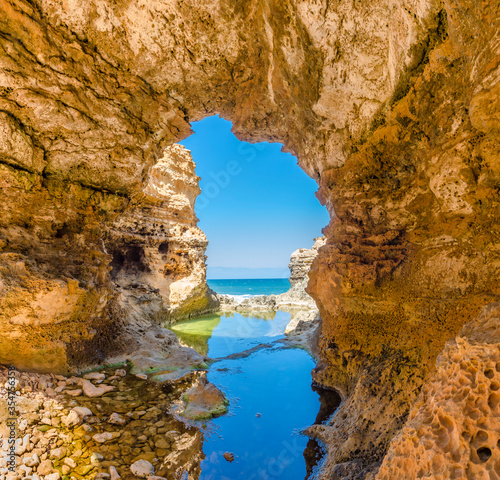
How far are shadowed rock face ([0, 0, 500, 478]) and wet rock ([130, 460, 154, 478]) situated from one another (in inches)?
81.0

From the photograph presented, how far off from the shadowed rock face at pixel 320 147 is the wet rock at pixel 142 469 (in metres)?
2.06

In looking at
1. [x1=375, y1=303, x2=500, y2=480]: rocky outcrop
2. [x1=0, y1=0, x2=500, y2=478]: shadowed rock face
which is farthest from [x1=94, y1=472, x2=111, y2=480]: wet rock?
[x1=375, y1=303, x2=500, y2=480]: rocky outcrop

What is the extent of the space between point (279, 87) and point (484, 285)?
469cm

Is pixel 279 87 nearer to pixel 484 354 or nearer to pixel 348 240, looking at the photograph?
pixel 348 240

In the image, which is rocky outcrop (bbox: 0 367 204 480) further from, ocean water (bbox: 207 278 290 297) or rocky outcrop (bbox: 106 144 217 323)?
ocean water (bbox: 207 278 290 297)

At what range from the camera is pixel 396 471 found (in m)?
1.49

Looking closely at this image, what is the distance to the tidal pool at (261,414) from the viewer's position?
9.75ft

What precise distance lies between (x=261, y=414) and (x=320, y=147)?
5287 mm

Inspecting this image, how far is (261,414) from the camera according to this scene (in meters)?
4.08

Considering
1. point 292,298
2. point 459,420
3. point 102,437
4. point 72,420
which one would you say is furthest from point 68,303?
point 292,298

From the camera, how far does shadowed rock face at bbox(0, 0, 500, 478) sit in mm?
2916

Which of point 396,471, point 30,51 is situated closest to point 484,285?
point 396,471

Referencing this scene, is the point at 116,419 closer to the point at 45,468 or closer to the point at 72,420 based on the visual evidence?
the point at 72,420

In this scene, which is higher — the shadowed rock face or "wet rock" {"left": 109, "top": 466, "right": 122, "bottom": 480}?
the shadowed rock face
